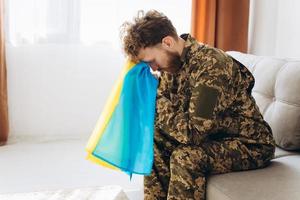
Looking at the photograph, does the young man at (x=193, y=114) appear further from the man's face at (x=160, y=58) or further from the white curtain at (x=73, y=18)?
the white curtain at (x=73, y=18)

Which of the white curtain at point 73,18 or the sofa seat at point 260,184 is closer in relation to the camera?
the sofa seat at point 260,184

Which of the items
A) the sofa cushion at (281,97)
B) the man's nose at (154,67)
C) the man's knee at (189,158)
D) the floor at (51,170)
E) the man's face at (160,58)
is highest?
the man's face at (160,58)

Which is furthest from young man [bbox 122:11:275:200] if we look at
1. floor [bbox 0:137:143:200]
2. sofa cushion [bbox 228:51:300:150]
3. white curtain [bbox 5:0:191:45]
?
white curtain [bbox 5:0:191:45]

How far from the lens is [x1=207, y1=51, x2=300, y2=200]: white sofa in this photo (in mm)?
1457

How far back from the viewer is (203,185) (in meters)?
1.57

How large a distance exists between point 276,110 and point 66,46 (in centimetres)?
175

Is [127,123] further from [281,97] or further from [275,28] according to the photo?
[275,28]

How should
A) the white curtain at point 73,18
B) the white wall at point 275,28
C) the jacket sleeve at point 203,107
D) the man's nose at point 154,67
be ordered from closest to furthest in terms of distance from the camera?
the jacket sleeve at point 203,107, the man's nose at point 154,67, the white wall at point 275,28, the white curtain at point 73,18

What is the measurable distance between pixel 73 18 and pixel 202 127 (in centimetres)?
186

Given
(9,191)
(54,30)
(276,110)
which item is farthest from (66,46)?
(276,110)

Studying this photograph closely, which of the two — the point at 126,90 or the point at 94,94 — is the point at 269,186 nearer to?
the point at 126,90

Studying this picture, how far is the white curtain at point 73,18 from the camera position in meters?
3.01

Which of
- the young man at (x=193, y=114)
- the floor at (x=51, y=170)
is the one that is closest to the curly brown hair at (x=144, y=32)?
the young man at (x=193, y=114)

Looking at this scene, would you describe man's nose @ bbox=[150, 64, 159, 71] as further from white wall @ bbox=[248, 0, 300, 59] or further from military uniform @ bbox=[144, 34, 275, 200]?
white wall @ bbox=[248, 0, 300, 59]
